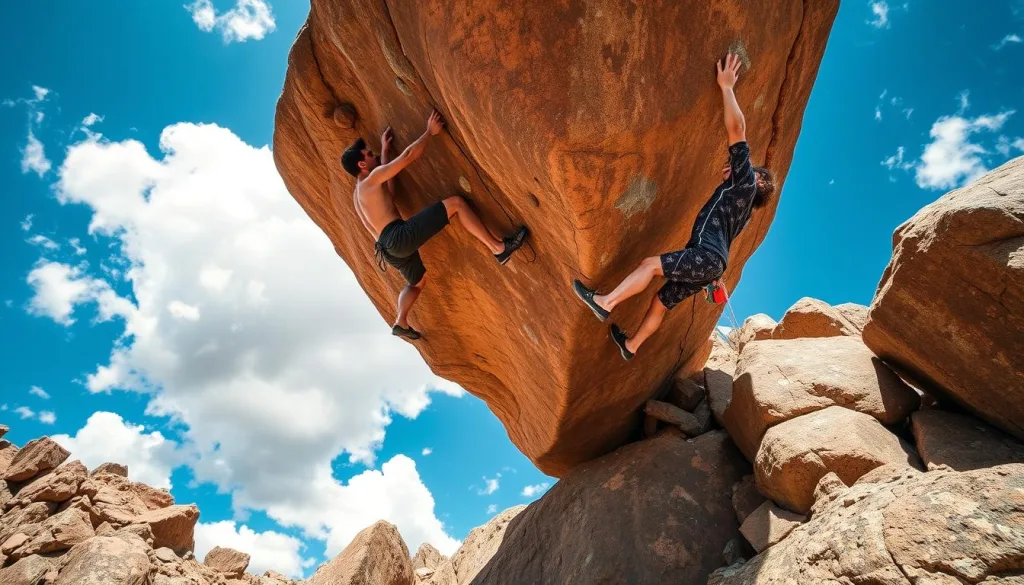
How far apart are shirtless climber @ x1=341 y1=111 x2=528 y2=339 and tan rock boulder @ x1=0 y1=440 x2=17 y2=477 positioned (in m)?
8.36

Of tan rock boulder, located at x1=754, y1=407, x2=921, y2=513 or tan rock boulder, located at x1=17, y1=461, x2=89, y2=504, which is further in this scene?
tan rock boulder, located at x1=17, y1=461, x2=89, y2=504

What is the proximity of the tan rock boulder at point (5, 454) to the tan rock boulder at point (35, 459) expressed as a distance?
0.08 metres

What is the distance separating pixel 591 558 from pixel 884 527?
3083 mm

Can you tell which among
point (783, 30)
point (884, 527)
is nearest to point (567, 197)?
point (783, 30)

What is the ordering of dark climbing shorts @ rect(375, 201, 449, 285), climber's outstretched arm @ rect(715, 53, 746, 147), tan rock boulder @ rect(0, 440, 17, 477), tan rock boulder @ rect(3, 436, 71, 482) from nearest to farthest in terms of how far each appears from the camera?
climber's outstretched arm @ rect(715, 53, 746, 147), dark climbing shorts @ rect(375, 201, 449, 285), tan rock boulder @ rect(3, 436, 71, 482), tan rock boulder @ rect(0, 440, 17, 477)

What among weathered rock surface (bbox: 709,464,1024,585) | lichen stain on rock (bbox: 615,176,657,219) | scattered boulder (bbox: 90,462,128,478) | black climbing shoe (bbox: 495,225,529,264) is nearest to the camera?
weathered rock surface (bbox: 709,464,1024,585)

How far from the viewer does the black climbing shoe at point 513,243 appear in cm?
485

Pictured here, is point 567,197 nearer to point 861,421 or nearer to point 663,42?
point 663,42

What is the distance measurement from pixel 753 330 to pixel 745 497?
211 inches

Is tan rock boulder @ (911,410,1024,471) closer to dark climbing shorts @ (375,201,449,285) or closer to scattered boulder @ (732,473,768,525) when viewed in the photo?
scattered boulder @ (732,473,768,525)

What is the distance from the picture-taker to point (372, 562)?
839 centimetres

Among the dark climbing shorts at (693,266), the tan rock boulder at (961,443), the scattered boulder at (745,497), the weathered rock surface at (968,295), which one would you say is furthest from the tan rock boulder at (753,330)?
the dark climbing shorts at (693,266)

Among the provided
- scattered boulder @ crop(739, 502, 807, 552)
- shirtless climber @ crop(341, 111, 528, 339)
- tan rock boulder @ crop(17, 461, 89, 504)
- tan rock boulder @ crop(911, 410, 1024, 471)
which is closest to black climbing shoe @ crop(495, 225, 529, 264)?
shirtless climber @ crop(341, 111, 528, 339)

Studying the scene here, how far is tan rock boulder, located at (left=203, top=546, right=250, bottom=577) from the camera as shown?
29.5 feet
